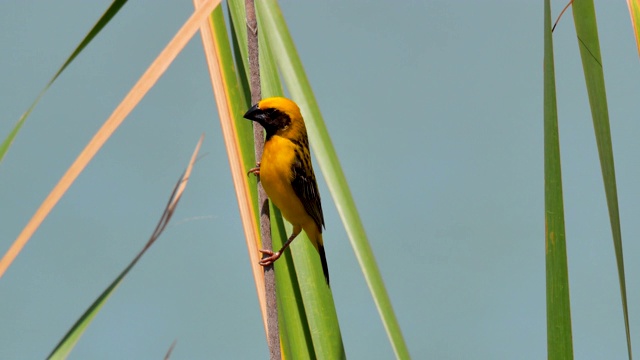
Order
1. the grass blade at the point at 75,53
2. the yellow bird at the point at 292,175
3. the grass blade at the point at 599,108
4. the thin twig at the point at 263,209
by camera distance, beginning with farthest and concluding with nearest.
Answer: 1. the yellow bird at the point at 292,175
2. the thin twig at the point at 263,209
3. the grass blade at the point at 599,108
4. the grass blade at the point at 75,53

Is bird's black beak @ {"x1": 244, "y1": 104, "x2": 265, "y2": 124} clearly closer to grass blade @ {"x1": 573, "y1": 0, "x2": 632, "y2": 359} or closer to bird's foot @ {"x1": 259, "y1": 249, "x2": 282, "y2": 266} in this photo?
bird's foot @ {"x1": 259, "y1": 249, "x2": 282, "y2": 266}

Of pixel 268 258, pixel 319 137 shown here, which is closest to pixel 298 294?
pixel 268 258

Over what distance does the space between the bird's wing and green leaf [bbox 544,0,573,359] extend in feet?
4.34

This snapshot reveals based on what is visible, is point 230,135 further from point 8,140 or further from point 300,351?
point 8,140

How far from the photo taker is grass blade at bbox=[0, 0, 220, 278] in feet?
3.78

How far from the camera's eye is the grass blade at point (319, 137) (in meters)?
1.60

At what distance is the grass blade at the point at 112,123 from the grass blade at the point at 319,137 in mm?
323

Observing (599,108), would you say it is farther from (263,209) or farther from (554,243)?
(263,209)

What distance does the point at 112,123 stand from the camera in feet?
4.22

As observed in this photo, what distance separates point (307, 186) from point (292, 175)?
0.09 meters

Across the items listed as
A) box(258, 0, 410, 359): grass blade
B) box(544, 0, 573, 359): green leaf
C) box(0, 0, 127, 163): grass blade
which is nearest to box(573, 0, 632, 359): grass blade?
box(544, 0, 573, 359): green leaf

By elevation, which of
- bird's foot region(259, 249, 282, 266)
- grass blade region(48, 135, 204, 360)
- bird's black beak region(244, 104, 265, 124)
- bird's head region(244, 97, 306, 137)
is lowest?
grass blade region(48, 135, 204, 360)

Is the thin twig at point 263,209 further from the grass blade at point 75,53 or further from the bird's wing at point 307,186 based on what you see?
the bird's wing at point 307,186

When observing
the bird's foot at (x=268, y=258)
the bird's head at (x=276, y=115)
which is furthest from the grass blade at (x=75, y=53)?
the bird's foot at (x=268, y=258)
